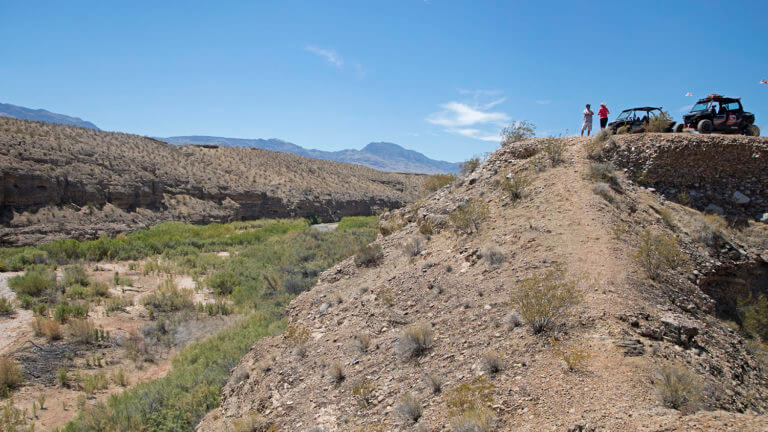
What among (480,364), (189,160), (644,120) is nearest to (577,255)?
(480,364)

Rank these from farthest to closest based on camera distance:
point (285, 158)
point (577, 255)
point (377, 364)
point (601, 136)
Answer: point (285, 158) < point (601, 136) < point (577, 255) < point (377, 364)

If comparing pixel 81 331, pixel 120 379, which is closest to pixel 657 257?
pixel 120 379

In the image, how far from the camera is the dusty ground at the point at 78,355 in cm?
841

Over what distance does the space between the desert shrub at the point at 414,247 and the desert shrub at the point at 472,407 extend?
505 cm

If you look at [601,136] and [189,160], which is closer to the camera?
[601,136]

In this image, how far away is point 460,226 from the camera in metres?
9.66

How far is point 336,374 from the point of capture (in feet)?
20.7

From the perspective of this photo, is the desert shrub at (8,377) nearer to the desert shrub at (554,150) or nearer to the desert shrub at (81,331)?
the desert shrub at (81,331)

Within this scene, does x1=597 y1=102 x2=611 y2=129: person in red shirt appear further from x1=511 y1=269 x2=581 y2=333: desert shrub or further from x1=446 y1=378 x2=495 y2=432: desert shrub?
x1=446 y1=378 x2=495 y2=432: desert shrub

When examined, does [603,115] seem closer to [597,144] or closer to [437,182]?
[597,144]

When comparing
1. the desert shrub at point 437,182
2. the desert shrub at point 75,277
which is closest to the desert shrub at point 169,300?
the desert shrub at point 75,277

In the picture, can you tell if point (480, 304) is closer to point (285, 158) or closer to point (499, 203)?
point (499, 203)

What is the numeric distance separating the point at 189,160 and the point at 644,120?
39.5m

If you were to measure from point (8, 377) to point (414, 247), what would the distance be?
30.8 feet
